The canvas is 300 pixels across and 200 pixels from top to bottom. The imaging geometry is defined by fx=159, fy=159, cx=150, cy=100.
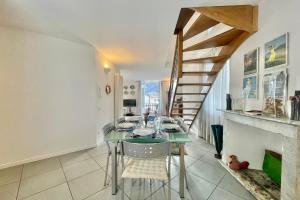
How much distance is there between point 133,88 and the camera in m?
10.6

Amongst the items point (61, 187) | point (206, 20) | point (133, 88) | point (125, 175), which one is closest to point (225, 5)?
point (206, 20)

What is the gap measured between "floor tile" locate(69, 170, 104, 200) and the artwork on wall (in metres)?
2.39

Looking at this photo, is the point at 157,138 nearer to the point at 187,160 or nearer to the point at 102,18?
the point at 187,160

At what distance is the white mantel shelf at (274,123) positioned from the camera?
1438 millimetres

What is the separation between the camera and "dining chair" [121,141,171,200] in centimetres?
153

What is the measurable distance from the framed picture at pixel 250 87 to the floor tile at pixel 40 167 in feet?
10.9

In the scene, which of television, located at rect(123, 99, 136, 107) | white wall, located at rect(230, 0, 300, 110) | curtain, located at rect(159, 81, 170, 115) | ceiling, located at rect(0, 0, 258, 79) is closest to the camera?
white wall, located at rect(230, 0, 300, 110)

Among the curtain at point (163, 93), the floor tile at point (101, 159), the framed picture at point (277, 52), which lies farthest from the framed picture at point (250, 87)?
the curtain at point (163, 93)

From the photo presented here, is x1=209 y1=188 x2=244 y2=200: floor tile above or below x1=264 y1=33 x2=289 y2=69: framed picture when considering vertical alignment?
below

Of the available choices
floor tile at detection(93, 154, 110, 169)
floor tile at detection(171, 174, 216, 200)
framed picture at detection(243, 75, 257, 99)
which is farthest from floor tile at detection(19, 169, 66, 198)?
framed picture at detection(243, 75, 257, 99)

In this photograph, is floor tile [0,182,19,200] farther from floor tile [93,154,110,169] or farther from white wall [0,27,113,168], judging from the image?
floor tile [93,154,110,169]

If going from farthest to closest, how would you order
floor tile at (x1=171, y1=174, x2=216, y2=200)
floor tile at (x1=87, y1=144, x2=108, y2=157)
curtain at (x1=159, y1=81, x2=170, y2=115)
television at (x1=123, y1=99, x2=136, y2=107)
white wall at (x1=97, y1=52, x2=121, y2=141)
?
curtain at (x1=159, y1=81, x2=170, y2=115), television at (x1=123, y1=99, x2=136, y2=107), white wall at (x1=97, y1=52, x2=121, y2=141), floor tile at (x1=87, y1=144, x2=108, y2=157), floor tile at (x1=171, y1=174, x2=216, y2=200)

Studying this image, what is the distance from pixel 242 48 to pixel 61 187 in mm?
3499

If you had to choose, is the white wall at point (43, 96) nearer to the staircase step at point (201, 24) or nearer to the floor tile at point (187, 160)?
the floor tile at point (187, 160)
